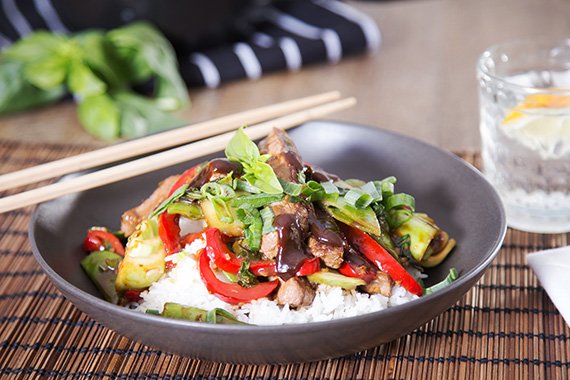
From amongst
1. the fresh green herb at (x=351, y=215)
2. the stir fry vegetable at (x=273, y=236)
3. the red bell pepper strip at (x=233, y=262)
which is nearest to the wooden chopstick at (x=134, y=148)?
the stir fry vegetable at (x=273, y=236)

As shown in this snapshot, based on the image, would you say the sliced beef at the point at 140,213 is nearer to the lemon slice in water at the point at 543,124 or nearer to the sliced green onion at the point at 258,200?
the sliced green onion at the point at 258,200

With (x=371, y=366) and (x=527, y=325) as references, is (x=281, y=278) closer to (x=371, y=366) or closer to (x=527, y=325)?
(x=371, y=366)

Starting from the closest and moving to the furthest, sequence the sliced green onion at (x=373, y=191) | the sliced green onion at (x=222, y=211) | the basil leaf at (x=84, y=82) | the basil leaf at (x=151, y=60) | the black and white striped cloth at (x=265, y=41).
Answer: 1. the sliced green onion at (x=222, y=211)
2. the sliced green onion at (x=373, y=191)
3. the basil leaf at (x=84, y=82)
4. the basil leaf at (x=151, y=60)
5. the black and white striped cloth at (x=265, y=41)

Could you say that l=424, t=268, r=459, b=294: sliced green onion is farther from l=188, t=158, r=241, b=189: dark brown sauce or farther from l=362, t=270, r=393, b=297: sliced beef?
l=188, t=158, r=241, b=189: dark brown sauce

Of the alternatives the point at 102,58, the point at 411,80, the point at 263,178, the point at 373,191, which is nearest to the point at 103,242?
the point at 263,178

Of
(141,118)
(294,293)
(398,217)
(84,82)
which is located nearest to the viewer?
(294,293)

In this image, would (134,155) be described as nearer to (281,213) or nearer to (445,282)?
(281,213)

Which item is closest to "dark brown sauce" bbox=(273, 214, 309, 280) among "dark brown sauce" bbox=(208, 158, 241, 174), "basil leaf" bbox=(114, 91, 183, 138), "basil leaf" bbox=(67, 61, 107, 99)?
"dark brown sauce" bbox=(208, 158, 241, 174)
